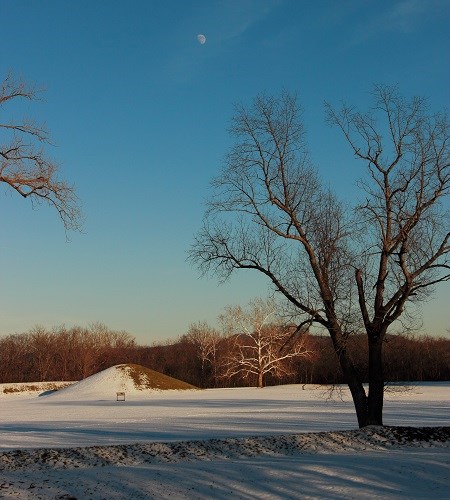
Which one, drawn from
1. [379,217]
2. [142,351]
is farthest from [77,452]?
[142,351]

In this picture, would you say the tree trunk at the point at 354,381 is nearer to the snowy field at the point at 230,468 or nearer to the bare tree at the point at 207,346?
the snowy field at the point at 230,468

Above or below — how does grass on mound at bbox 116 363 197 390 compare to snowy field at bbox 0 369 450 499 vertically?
A: above

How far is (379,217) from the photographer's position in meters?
17.7

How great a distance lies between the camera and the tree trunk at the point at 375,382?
17.3 m

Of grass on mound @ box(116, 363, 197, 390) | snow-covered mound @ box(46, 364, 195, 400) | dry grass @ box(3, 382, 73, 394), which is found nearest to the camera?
snow-covered mound @ box(46, 364, 195, 400)

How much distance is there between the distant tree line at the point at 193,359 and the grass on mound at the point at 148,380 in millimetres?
6256

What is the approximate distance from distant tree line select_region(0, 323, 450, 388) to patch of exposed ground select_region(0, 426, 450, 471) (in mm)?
43743

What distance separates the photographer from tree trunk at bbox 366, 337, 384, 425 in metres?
17.3

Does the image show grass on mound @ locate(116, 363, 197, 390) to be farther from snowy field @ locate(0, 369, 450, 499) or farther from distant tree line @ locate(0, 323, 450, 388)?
snowy field @ locate(0, 369, 450, 499)

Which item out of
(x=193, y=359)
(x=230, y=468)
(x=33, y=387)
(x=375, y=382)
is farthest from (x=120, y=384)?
(x=230, y=468)

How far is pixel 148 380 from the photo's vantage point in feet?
216

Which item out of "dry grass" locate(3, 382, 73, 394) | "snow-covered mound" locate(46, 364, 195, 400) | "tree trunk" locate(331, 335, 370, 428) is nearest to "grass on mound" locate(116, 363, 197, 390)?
"snow-covered mound" locate(46, 364, 195, 400)

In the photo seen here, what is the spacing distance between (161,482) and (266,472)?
2.12 meters

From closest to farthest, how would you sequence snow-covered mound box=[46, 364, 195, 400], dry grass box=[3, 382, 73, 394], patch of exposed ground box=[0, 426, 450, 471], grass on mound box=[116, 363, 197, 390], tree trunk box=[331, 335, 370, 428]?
patch of exposed ground box=[0, 426, 450, 471] → tree trunk box=[331, 335, 370, 428] → snow-covered mound box=[46, 364, 195, 400] → grass on mound box=[116, 363, 197, 390] → dry grass box=[3, 382, 73, 394]
